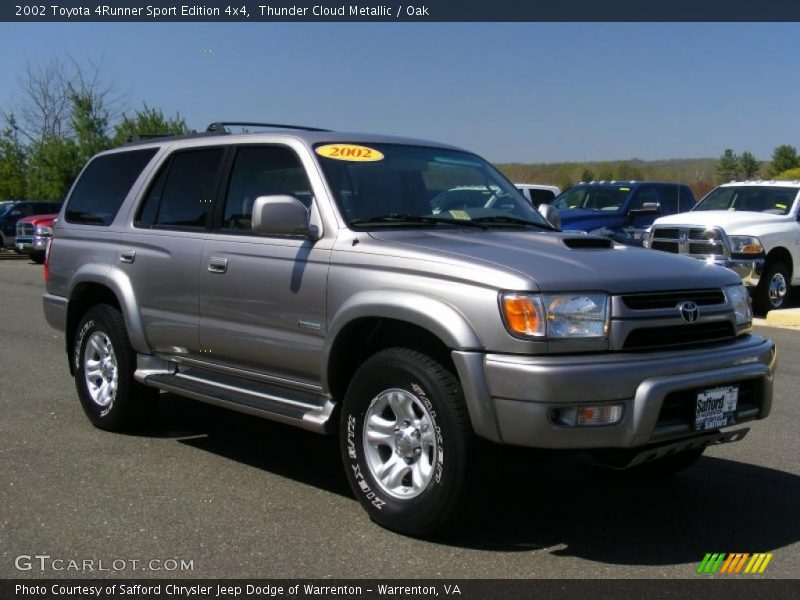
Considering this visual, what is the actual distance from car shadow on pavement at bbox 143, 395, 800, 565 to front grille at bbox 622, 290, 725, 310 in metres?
0.76

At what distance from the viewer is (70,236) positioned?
6.91 meters

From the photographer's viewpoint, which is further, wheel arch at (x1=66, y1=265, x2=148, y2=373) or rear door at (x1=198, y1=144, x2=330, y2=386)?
wheel arch at (x1=66, y1=265, x2=148, y2=373)

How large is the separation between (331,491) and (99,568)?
4.83ft

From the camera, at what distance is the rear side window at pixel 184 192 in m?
5.92

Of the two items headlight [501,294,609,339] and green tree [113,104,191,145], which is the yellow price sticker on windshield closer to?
headlight [501,294,609,339]

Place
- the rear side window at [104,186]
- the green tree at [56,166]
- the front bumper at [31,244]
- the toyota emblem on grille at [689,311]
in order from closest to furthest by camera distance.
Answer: the toyota emblem on grille at [689,311] < the rear side window at [104,186] < the front bumper at [31,244] < the green tree at [56,166]

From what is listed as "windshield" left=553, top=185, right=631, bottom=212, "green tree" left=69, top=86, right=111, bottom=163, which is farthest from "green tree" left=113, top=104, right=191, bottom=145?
"windshield" left=553, top=185, right=631, bottom=212

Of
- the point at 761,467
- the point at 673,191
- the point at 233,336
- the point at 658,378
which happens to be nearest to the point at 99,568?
the point at 233,336

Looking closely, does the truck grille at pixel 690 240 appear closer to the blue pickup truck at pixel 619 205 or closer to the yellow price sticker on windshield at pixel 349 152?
the blue pickup truck at pixel 619 205

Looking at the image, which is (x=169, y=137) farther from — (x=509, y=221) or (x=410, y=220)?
(x=509, y=221)

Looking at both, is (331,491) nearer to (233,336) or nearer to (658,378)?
(233,336)

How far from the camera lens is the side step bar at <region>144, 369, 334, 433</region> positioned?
4918 mm

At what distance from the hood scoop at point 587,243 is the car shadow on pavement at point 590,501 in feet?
3.39

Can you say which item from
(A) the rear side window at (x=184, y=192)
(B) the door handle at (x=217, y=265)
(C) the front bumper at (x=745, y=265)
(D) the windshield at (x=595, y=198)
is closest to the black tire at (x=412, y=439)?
(B) the door handle at (x=217, y=265)
